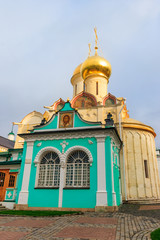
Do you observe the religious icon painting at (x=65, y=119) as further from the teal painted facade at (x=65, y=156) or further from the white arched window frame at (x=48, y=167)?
the white arched window frame at (x=48, y=167)

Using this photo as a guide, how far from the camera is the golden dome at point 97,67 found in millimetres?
22641

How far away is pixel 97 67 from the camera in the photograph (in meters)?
22.6

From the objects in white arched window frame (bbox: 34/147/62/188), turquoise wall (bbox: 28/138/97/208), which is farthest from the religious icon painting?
white arched window frame (bbox: 34/147/62/188)

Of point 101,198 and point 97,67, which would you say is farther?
point 97,67

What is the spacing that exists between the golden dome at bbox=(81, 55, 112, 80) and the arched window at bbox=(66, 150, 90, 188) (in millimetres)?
12810

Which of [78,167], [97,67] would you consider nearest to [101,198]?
[78,167]

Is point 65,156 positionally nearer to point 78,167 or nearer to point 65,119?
point 78,167

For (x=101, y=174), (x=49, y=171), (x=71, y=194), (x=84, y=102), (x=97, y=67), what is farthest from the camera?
(x=97, y=67)

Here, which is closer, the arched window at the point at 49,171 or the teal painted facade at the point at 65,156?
the teal painted facade at the point at 65,156

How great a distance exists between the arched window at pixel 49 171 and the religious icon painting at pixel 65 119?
2.13 m

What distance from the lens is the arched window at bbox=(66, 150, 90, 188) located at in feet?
40.0

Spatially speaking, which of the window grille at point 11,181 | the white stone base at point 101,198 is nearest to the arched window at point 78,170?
the white stone base at point 101,198

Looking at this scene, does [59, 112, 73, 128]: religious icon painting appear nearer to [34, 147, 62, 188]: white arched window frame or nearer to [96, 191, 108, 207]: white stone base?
[34, 147, 62, 188]: white arched window frame

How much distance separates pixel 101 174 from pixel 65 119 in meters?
4.73
